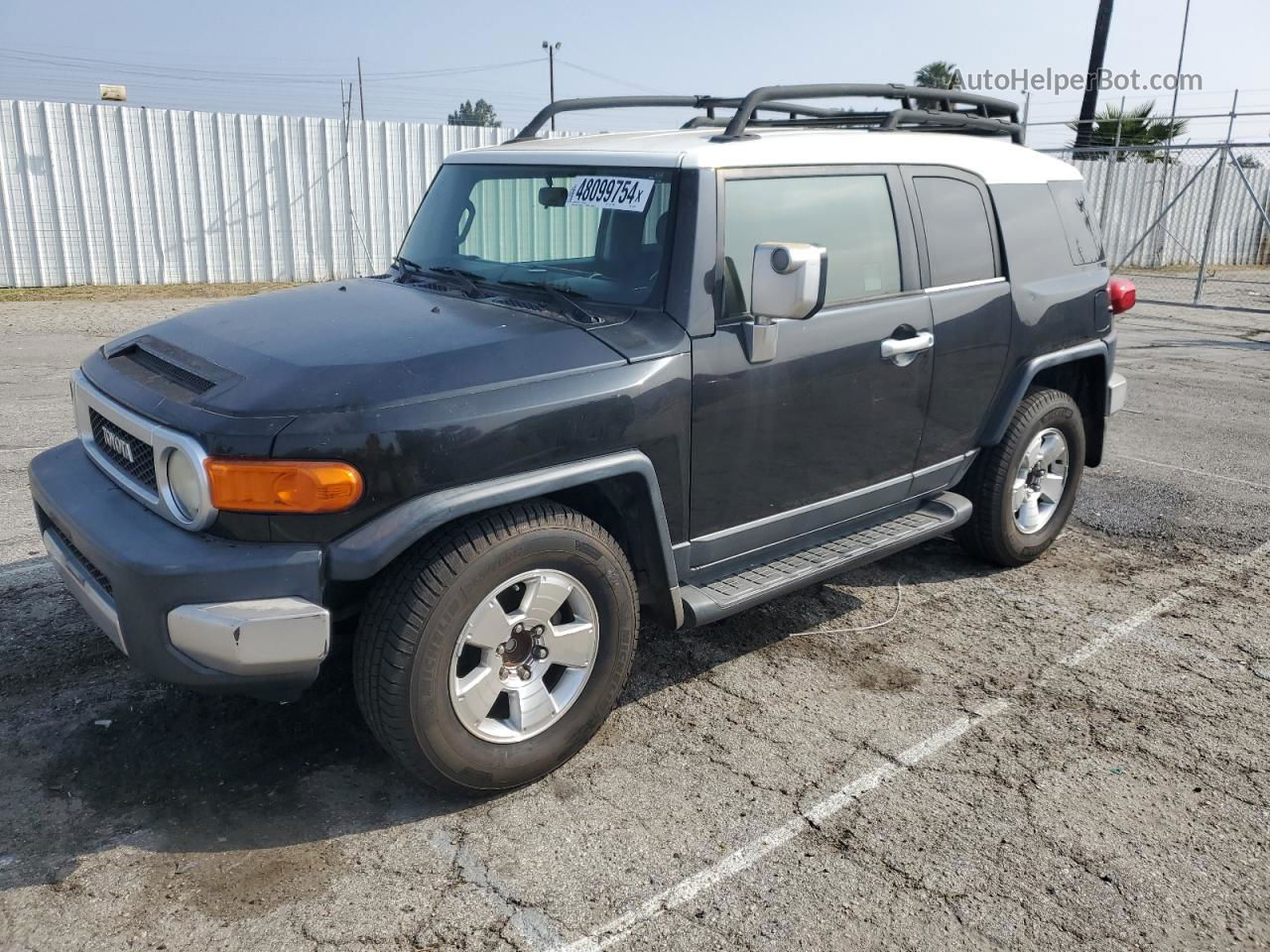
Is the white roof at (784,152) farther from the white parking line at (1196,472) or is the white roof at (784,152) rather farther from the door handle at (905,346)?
the white parking line at (1196,472)

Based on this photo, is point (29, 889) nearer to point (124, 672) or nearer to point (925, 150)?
point (124, 672)

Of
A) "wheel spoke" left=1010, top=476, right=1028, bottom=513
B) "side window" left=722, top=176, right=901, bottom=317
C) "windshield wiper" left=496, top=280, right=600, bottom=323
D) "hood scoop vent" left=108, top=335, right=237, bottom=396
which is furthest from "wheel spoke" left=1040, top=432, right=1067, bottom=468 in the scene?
"hood scoop vent" left=108, top=335, right=237, bottom=396

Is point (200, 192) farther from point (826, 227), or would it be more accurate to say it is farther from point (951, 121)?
point (826, 227)

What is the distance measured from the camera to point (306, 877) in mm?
2803

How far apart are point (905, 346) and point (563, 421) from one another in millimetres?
1649

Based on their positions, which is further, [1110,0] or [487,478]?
[1110,0]

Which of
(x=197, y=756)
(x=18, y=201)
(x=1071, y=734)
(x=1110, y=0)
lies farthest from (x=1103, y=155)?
(x=197, y=756)

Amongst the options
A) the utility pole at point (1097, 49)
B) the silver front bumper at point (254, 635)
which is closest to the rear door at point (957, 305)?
the silver front bumper at point (254, 635)

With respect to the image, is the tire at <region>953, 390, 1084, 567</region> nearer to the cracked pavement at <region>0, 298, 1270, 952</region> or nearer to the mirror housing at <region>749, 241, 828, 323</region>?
the cracked pavement at <region>0, 298, 1270, 952</region>

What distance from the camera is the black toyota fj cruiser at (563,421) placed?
9.11ft

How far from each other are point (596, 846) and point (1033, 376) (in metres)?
3.20

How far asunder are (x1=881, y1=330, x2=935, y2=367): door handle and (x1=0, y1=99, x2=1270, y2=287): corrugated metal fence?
43.1 feet

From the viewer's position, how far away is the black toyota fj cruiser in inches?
109

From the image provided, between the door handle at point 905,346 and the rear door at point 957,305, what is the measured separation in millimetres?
106
